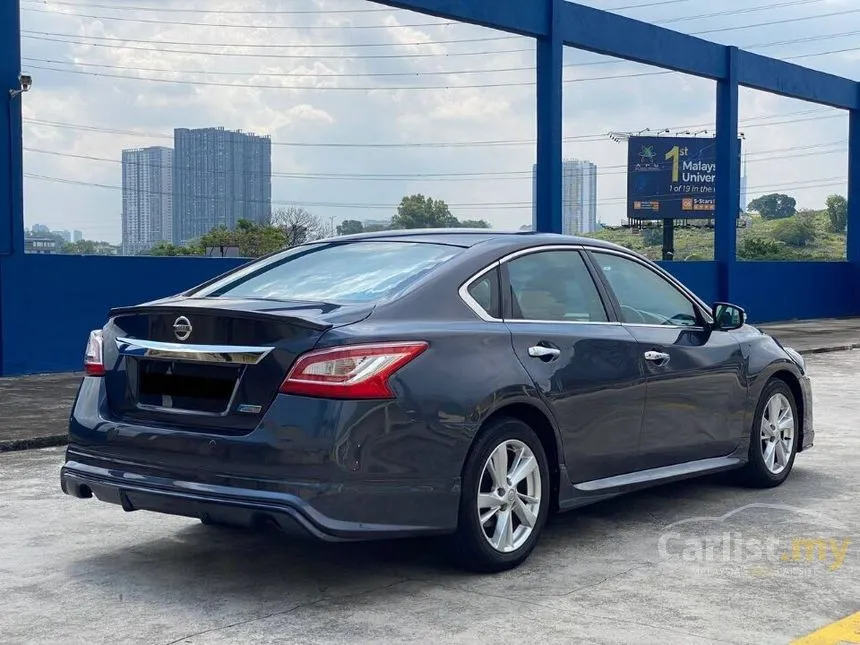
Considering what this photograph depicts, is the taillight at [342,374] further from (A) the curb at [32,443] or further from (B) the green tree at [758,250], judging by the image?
(B) the green tree at [758,250]

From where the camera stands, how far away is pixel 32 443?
30.2ft

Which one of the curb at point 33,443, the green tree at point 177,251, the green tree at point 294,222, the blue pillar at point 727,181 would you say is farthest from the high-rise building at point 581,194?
the curb at point 33,443

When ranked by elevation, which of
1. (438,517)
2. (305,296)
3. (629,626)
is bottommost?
(629,626)

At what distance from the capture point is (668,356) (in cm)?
641

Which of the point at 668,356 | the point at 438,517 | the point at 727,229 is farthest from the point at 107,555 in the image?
the point at 727,229

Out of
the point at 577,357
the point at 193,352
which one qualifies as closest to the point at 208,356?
the point at 193,352

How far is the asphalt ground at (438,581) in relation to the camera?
4.48 meters

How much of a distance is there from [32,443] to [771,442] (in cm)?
561

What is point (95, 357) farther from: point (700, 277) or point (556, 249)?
point (700, 277)

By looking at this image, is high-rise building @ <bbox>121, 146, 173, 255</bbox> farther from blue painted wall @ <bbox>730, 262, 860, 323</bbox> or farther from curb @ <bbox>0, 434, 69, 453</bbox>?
curb @ <bbox>0, 434, 69, 453</bbox>

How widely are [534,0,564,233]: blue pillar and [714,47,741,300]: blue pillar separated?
22.8ft

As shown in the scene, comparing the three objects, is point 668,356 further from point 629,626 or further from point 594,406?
point 629,626

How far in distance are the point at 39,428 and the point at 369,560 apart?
206 inches

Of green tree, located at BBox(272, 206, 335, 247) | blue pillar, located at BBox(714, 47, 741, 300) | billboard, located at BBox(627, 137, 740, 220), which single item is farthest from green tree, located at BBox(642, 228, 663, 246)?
blue pillar, located at BBox(714, 47, 741, 300)
